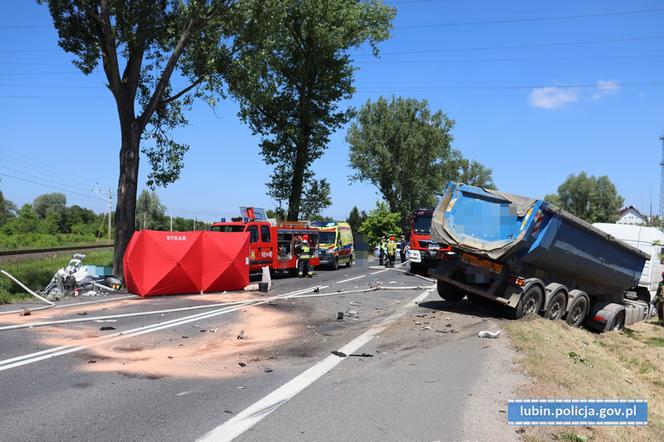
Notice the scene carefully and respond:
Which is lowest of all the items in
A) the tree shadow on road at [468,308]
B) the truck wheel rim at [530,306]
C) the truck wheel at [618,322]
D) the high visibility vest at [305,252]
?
the truck wheel at [618,322]

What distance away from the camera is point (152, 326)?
980cm

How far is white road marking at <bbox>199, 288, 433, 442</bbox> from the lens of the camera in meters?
4.61

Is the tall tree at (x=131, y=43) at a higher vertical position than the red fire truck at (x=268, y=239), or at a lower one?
higher

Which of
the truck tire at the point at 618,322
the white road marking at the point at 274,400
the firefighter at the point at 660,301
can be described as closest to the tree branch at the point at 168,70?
the white road marking at the point at 274,400

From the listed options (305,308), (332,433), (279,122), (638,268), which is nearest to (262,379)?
(332,433)

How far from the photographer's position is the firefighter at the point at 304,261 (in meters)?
22.9

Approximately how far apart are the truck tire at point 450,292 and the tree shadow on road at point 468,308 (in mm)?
142

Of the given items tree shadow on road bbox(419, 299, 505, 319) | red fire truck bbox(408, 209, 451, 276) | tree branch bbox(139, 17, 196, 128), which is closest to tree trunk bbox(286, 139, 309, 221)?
red fire truck bbox(408, 209, 451, 276)

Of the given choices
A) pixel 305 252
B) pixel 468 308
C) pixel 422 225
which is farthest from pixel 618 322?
pixel 305 252

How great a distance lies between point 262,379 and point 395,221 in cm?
4768

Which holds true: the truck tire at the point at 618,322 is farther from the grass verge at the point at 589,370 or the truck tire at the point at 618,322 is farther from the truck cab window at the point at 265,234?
the truck cab window at the point at 265,234

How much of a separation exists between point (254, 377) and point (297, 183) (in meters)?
28.1

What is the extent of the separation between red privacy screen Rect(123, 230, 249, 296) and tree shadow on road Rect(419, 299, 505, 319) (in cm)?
612

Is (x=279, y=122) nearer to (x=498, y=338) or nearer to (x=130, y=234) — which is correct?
(x=130, y=234)
